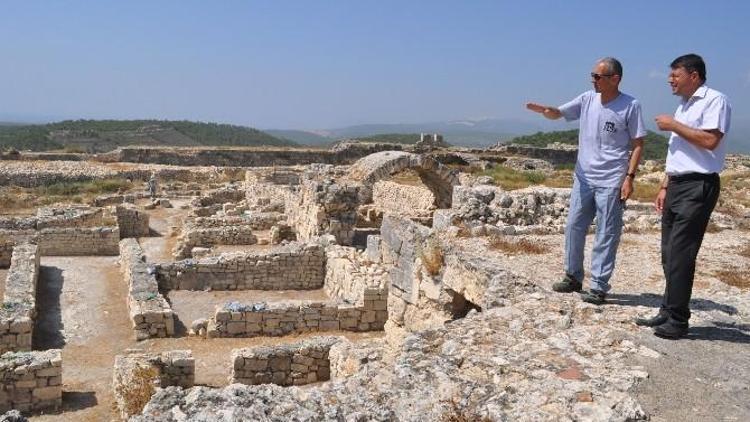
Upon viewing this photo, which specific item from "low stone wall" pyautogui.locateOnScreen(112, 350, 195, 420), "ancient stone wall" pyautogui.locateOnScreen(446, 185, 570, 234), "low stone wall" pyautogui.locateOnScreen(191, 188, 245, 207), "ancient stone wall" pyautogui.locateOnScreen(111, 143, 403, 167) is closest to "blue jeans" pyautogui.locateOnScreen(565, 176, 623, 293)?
"ancient stone wall" pyautogui.locateOnScreen(446, 185, 570, 234)

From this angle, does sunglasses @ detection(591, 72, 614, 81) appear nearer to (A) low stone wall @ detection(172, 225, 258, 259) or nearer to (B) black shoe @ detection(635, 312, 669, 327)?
(B) black shoe @ detection(635, 312, 669, 327)

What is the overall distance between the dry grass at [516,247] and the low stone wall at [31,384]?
5.19 metres

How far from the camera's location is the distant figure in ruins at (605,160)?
4.84 metres

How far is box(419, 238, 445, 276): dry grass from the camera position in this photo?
6383mm

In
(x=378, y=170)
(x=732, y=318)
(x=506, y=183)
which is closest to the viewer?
(x=732, y=318)

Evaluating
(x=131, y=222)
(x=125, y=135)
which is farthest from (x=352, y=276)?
(x=125, y=135)

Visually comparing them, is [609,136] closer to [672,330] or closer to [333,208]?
[672,330]

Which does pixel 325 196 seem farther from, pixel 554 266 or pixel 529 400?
pixel 529 400

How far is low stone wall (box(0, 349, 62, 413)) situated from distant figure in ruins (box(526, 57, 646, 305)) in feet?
19.7

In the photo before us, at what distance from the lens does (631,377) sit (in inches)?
147

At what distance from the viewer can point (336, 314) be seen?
1041 cm

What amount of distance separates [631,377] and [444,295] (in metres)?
2.65

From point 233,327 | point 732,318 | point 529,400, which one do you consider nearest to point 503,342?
point 529,400

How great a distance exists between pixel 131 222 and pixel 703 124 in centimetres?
1734
